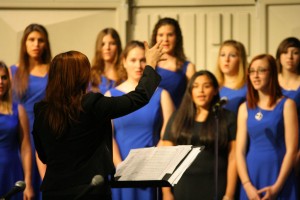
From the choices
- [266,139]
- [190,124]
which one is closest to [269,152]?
[266,139]

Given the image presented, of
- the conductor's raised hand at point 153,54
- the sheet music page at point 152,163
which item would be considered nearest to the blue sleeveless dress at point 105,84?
the sheet music page at point 152,163

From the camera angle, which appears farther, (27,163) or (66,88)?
(27,163)

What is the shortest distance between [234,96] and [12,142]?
5.37ft

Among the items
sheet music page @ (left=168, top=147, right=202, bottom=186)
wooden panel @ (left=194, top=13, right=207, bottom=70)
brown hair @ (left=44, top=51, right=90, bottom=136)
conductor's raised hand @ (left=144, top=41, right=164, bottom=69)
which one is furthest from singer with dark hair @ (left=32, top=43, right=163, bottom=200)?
wooden panel @ (left=194, top=13, right=207, bottom=70)

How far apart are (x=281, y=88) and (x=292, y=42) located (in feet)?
1.23

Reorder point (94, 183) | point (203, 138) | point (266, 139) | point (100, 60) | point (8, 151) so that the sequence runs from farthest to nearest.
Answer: point (100, 60)
point (8, 151)
point (266, 139)
point (203, 138)
point (94, 183)

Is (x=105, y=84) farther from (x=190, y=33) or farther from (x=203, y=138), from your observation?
(x=190, y=33)

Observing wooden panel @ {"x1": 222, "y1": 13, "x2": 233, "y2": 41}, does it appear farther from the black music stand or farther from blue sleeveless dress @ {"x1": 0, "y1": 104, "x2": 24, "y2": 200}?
the black music stand

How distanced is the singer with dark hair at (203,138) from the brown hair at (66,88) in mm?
1805

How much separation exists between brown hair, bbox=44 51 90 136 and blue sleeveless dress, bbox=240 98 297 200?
209cm

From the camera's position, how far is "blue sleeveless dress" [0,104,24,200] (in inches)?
186

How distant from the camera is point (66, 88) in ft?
9.25

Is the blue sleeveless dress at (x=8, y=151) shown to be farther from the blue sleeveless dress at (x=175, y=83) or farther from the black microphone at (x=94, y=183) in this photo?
the black microphone at (x=94, y=183)

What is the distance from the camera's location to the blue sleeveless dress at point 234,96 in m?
5.01
